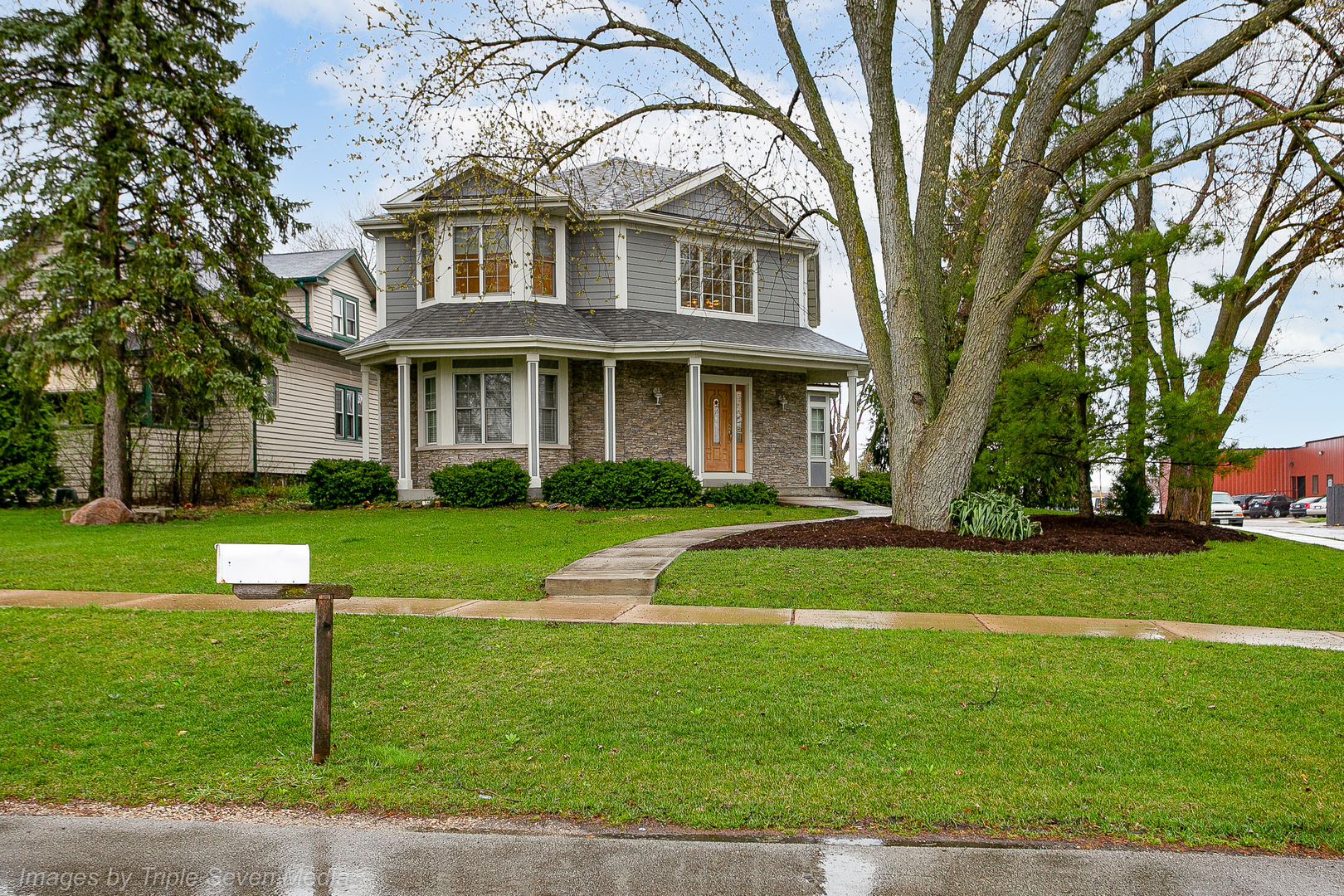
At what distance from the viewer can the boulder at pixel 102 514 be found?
53.7ft

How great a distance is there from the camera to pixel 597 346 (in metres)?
19.2

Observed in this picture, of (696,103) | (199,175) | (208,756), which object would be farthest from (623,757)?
(199,175)

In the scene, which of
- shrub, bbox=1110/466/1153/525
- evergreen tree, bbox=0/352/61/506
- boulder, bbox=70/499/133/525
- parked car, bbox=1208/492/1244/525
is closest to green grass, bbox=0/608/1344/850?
shrub, bbox=1110/466/1153/525

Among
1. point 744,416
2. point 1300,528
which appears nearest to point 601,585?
point 744,416

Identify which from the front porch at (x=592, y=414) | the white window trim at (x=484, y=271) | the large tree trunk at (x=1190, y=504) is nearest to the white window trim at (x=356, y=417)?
the front porch at (x=592, y=414)

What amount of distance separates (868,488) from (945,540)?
32.6ft

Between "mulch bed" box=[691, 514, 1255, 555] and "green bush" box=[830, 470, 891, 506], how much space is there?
710 centimetres

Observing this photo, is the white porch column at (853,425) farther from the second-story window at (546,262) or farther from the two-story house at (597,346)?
the second-story window at (546,262)

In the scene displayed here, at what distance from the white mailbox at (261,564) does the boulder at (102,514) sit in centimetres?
1437

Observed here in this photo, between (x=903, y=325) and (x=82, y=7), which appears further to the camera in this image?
(x=82, y=7)

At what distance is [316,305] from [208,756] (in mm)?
25293

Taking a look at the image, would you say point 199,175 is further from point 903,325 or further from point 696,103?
point 903,325

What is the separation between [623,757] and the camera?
4.60m

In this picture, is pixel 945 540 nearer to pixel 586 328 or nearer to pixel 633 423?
pixel 633 423
